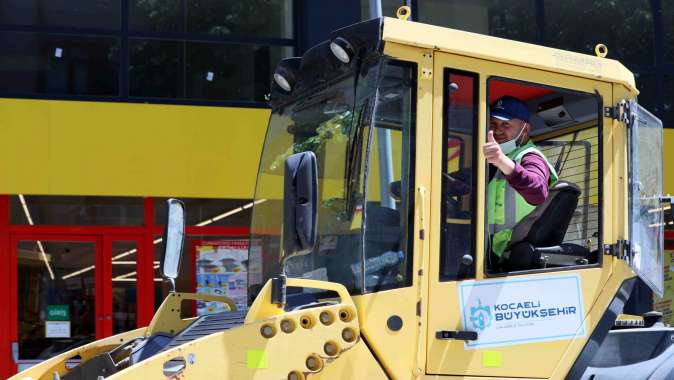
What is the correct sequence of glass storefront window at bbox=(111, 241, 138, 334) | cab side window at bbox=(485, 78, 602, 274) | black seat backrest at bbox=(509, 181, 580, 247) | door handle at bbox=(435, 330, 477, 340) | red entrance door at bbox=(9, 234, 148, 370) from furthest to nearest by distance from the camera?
glass storefront window at bbox=(111, 241, 138, 334), red entrance door at bbox=(9, 234, 148, 370), black seat backrest at bbox=(509, 181, 580, 247), cab side window at bbox=(485, 78, 602, 274), door handle at bbox=(435, 330, 477, 340)

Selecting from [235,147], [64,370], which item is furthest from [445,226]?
[235,147]

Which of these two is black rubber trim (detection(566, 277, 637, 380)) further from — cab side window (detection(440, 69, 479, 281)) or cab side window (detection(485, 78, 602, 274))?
cab side window (detection(440, 69, 479, 281))

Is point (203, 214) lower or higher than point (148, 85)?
lower

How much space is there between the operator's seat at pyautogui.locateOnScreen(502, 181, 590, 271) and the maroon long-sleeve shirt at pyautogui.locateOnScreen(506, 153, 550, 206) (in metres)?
0.10

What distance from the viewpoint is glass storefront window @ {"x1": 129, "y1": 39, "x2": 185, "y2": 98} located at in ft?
35.0

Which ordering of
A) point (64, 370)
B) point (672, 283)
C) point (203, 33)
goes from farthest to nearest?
point (203, 33), point (672, 283), point (64, 370)

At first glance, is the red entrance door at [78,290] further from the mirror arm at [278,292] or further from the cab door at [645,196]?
the mirror arm at [278,292]

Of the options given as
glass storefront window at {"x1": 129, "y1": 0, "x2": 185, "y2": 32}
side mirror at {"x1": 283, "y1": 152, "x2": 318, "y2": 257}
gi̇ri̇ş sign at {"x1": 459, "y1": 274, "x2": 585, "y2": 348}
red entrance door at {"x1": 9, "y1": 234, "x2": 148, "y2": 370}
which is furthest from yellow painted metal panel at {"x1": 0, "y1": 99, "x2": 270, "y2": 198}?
side mirror at {"x1": 283, "y1": 152, "x2": 318, "y2": 257}

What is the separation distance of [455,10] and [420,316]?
341 inches

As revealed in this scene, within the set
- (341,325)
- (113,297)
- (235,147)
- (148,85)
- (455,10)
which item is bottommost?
(113,297)

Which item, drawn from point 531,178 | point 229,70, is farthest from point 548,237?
point 229,70

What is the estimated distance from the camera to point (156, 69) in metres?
10.8

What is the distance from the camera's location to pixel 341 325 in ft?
11.5

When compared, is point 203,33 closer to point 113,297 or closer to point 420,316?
point 113,297
